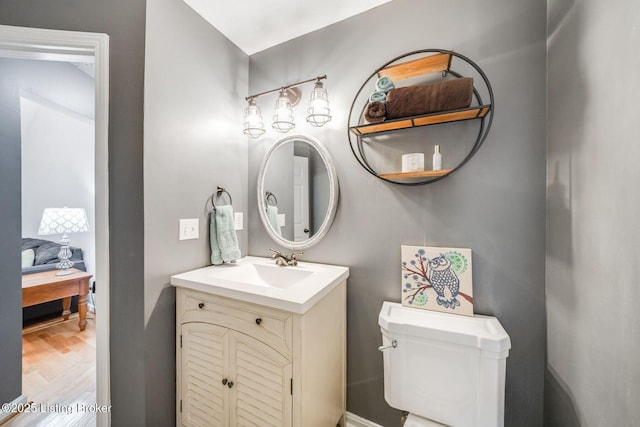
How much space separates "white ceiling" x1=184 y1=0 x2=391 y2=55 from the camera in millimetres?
1324

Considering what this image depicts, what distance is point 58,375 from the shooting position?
187cm

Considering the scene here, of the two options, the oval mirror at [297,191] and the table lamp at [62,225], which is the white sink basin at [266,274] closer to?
the oval mirror at [297,191]

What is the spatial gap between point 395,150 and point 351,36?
76 cm

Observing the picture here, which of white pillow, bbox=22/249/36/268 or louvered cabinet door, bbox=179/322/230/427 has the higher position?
white pillow, bbox=22/249/36/268

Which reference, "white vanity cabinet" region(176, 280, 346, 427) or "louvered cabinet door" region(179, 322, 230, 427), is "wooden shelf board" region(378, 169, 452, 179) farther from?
"louvered cabinet door" region(179, 322, 230, 427)

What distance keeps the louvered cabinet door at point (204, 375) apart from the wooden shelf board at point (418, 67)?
1.51 m

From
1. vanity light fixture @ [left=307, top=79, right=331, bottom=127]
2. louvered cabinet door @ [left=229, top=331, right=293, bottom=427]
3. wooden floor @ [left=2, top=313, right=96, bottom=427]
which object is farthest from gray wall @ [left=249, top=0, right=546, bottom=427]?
wooden floor @ [left=2, top=313, right=96, bottom=427]

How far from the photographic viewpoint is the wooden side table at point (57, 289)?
7.82 feet

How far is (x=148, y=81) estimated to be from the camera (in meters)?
1.13

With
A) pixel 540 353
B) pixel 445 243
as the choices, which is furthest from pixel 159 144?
pixel 540 353

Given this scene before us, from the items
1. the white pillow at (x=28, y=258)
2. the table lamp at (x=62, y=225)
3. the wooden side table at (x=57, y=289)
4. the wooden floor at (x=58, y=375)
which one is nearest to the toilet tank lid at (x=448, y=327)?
the wooden floor at (x=58, y=375)

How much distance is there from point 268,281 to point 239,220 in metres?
0.50

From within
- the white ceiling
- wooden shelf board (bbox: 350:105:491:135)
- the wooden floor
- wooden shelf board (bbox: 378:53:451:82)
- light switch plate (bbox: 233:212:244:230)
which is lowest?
the wooden floor

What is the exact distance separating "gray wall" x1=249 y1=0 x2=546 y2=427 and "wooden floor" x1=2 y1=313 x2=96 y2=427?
1845 mm
